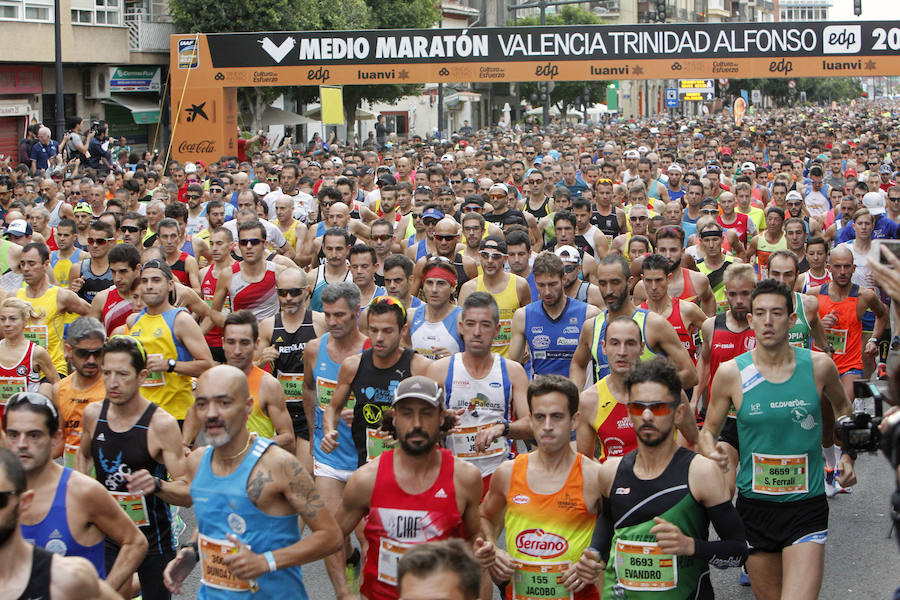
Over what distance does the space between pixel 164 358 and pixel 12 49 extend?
27.8 metres

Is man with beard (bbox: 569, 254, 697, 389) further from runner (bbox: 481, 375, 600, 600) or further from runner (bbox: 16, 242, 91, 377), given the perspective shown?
runner (bbox: 16, 242, 91, 377)

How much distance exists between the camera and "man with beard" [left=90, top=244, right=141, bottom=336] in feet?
29.9

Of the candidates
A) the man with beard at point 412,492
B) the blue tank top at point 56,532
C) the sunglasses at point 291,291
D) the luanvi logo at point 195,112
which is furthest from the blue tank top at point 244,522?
the luanvi logo at point 195,112

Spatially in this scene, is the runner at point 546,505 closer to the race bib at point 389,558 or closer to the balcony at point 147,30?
the race bib at point 389,558

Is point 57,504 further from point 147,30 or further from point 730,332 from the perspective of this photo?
point 147,30

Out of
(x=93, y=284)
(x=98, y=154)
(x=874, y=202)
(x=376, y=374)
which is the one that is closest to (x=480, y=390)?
(x=376, y=374)

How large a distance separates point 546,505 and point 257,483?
1197 mm

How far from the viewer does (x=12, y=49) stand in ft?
108

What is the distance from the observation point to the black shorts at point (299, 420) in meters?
8.09

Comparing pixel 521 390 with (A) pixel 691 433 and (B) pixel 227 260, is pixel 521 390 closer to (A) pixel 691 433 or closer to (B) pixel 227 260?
(A) pixel 691 433

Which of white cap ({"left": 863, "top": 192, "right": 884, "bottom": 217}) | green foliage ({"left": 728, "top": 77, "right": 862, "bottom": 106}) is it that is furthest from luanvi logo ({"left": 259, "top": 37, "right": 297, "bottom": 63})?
green foliage ({"left": 728, "top": 77, "right": 862, "bottom": 106})

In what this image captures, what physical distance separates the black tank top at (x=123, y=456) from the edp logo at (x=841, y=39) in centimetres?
2116

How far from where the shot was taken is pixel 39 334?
908 cm

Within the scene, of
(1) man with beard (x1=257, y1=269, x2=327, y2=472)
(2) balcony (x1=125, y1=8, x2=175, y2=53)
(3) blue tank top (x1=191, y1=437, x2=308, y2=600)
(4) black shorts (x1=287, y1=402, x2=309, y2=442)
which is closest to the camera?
(3) blue tank top (x1=191, y1=437, x2=308, y2=600)
